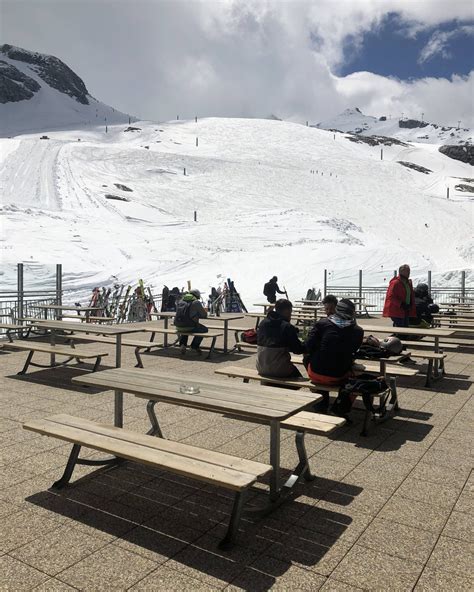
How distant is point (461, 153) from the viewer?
395 ft

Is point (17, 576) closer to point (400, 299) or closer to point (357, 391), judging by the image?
point (357, 391)

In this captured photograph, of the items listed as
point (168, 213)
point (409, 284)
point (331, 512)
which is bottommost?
point (331, 512)

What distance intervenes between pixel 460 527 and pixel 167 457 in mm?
2034

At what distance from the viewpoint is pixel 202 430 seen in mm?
6016

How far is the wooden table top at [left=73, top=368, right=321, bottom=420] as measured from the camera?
411cm

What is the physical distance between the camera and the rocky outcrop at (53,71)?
164 meters

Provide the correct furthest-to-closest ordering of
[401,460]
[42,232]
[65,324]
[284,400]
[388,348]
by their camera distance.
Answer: [42,232]
[65,324]
[388,348]
[401,460]
[284,400]

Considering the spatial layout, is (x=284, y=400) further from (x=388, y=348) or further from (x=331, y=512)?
(x=388, y=348)

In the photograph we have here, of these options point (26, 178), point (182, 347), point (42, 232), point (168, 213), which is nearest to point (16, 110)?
point (26, 178)

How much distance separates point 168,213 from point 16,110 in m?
91.1

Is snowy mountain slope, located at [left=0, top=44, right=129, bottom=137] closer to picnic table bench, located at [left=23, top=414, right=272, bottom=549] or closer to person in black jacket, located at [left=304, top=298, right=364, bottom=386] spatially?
person in black jacket, located at [left=304, top=298, right=364, bottom=386]

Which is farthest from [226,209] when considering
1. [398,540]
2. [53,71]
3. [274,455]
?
[53,71]

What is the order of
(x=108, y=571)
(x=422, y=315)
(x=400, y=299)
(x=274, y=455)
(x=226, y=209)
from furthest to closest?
(x=226, y=209), (x=422, y=315), (x=400, y=299), (x=274, y=455), (x=108, y=571)

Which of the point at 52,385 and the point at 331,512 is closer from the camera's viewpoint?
the point at 331,512
